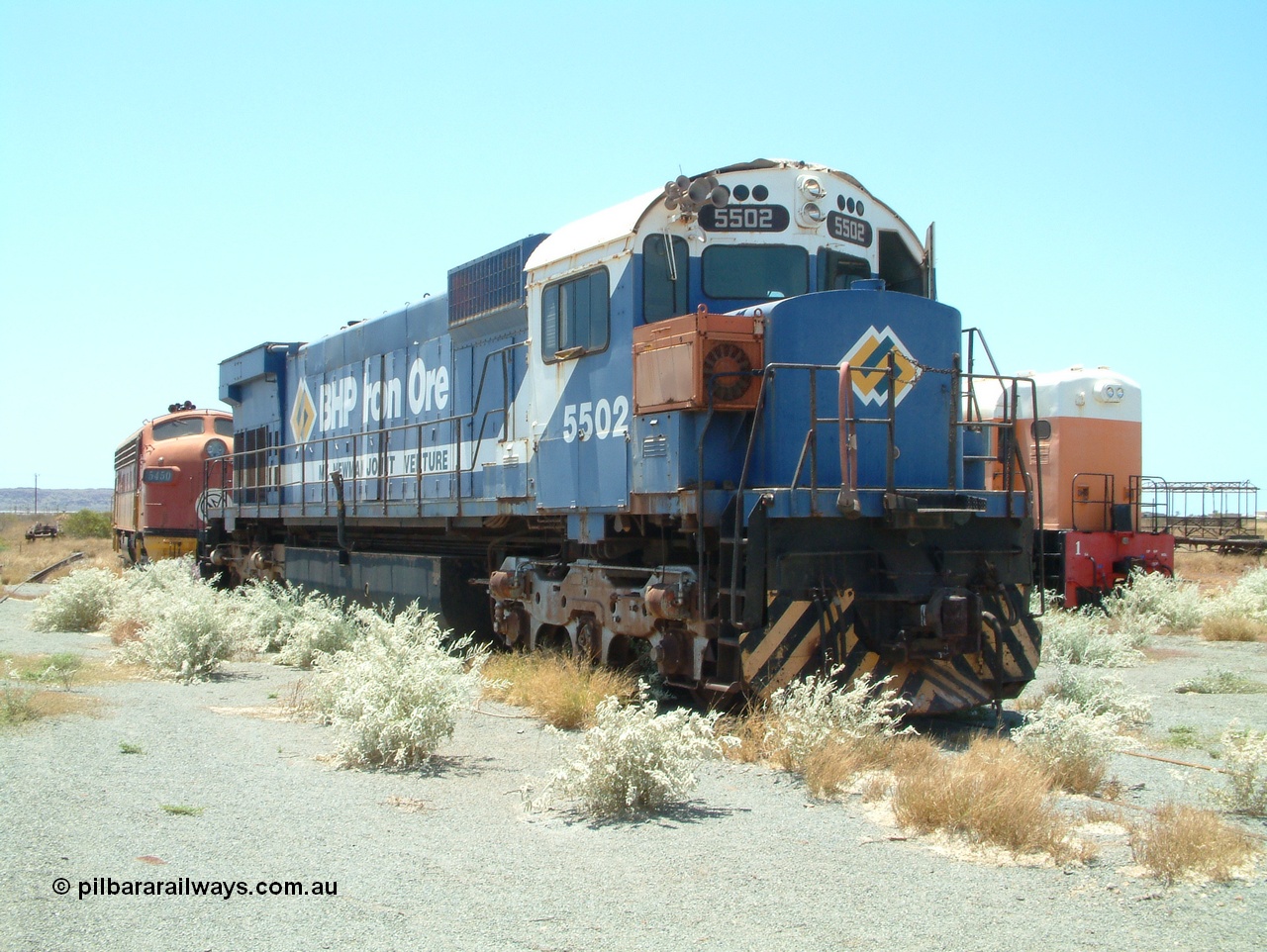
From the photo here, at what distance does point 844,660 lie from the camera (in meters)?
7.63

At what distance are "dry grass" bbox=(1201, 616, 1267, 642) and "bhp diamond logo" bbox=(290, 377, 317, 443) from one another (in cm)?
1201

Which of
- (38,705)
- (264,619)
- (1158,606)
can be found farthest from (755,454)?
(1158,606)

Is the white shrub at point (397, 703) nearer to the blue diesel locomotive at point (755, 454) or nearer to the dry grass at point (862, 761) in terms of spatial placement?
the blue diesel locomotive at point (755, 454)

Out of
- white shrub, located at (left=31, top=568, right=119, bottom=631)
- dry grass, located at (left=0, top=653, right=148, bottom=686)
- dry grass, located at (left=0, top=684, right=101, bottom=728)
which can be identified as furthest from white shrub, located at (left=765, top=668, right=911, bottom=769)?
white shrub, located at (left=31, top=568, right=119, bottom=631)

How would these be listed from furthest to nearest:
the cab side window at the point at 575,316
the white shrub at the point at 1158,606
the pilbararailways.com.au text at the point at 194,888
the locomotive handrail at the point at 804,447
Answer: the white shrub at the point at 1158,606, the cab side window at the point at 575,316, the locomotive handrail at the point at 804,447, the pilbararailways.com.au text at the point at 194,888

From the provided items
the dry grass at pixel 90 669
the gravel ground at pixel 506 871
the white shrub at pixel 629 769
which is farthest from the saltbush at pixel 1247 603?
the dry grass at pixel 90 669

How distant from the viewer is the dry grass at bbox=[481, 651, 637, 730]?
8078mm

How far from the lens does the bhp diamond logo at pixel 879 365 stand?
8.07 m

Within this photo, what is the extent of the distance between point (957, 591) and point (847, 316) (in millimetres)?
2014

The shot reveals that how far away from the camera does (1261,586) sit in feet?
58.9

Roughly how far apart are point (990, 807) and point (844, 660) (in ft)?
8.24

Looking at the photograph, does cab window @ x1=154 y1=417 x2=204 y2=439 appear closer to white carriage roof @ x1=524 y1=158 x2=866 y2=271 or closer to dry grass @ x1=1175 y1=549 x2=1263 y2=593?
white carriage roof @ x1=524 y1=158 x2=866 y2=271

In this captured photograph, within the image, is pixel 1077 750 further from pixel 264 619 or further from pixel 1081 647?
pixel 264 619

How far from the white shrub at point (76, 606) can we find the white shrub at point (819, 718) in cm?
1256
